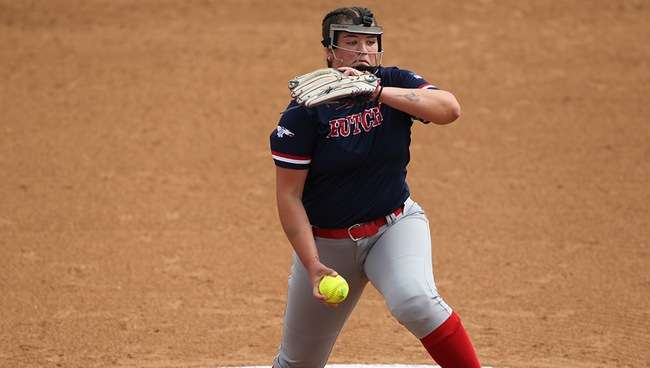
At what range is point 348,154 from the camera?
167 inches

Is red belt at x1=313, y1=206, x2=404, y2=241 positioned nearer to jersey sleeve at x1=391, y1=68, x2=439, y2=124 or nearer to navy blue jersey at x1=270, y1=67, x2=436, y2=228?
navy blue jersey at x1=270, y1=67, x2=436, y2=228

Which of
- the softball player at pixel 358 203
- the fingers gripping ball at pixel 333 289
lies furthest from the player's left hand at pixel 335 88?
the fingers gripping ball at pixel 333 289

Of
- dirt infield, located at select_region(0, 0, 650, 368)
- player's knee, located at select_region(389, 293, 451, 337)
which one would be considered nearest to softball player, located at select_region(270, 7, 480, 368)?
player's knee, located at select_region(389, 293, 451, 337)

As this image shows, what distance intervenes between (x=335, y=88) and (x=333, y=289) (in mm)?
790

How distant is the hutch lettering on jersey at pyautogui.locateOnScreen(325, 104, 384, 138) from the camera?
167 inches

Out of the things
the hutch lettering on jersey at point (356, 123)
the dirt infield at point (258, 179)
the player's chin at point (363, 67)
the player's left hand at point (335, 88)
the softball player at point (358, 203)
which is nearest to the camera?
the player's left hand at point (335, 88)

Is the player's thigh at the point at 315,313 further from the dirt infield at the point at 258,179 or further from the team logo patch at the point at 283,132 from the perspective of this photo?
the dirt infield at the point at 258,179

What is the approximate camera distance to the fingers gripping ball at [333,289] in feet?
13.4

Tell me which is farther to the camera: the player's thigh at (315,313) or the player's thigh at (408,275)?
the player's thigh at (315,313)

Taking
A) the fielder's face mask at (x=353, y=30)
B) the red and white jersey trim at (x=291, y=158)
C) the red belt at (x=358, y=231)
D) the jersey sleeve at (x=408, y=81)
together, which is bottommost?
the red belt at (x=358, y=231)

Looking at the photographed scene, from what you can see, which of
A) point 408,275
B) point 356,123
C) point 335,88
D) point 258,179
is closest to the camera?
point 335,88

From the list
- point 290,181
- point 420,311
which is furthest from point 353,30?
point 420,311

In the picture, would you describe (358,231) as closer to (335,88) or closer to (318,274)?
(318,274)

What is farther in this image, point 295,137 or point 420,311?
point 295,137
